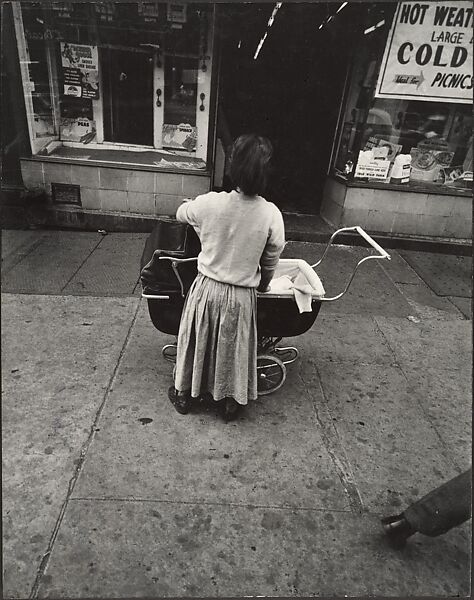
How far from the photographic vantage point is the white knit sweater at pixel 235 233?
2.52 m

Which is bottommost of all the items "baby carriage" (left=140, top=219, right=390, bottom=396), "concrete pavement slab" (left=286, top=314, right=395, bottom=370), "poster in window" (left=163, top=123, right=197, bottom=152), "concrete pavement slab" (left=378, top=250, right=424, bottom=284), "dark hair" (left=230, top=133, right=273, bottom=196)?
"concrete pavement slab" (left=286, top=314, right=395, bottom=370)

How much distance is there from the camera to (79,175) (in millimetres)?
6188

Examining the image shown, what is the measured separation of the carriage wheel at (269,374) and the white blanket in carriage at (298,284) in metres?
0.57

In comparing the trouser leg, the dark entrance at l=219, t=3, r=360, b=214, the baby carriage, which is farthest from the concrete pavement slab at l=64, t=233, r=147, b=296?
the trouser leg

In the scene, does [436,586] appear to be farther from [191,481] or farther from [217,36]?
[217,36]

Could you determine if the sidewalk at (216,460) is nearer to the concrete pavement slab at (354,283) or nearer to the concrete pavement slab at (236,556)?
the concrete pavement slab at (236,556)

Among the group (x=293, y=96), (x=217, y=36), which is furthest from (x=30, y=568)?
(x=293, y=96)

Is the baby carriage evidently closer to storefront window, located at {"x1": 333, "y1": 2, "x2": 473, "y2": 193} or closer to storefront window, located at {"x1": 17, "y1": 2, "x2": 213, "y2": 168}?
storefront window, located at {"x1": 17, "y1": 2, "x2": 213, "y2": 168}

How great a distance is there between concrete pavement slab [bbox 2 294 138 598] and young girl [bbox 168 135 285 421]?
0.76 m

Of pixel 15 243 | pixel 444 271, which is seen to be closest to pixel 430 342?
pixel 444 271

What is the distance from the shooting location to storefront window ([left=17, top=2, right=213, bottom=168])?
18.3 feet

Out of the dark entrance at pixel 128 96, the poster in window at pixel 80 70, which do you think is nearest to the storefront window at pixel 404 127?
the dark entrance at pixel 128 96

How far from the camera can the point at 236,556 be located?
2.26m

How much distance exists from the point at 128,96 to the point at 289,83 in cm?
239
